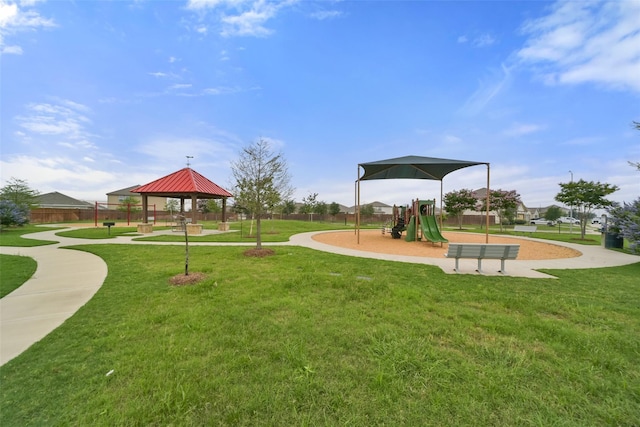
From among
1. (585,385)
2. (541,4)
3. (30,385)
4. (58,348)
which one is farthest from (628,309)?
(541,4)

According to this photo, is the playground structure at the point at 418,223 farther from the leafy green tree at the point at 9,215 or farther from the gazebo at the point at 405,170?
the leafy green tree at the point at 9,215

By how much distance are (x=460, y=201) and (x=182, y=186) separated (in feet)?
86.3

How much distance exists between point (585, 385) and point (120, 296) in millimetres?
6660

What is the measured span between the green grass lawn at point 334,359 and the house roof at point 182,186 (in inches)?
516

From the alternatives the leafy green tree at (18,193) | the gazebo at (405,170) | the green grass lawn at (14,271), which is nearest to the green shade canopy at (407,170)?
the gazebo at (405,170)

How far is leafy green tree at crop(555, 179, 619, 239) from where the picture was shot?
16094 mm

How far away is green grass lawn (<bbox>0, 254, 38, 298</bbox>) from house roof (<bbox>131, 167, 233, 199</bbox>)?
360 inches

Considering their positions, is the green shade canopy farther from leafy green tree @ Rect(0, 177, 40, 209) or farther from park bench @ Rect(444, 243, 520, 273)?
leafy green tree @ Rect(0, 177, 40, 209)

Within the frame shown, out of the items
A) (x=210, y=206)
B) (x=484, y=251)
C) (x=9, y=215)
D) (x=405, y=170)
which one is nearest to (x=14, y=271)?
(x=484, y=251)

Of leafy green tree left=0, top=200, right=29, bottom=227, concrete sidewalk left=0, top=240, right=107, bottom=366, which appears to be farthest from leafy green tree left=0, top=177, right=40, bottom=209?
concrete sidewalk left=0, top=240, right=107, bottom=366

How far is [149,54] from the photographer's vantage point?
1220 centimetres

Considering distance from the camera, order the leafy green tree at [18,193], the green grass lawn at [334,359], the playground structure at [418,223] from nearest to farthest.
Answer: the green grass lawn at [334,359] → the playground structure at [418,223] → the leafy green tree at [18,193]

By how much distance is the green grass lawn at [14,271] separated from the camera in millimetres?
5283

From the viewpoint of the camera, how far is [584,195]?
16625mm
